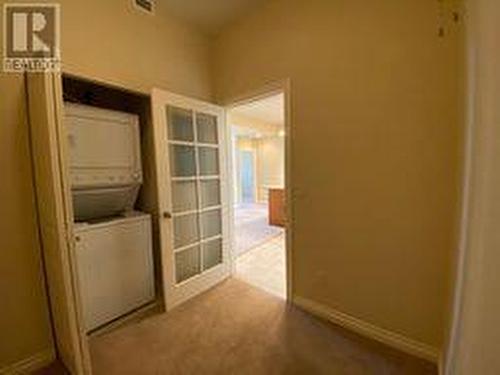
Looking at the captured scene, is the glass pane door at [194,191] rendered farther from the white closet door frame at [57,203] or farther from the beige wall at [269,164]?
the beige wall at [269,164]

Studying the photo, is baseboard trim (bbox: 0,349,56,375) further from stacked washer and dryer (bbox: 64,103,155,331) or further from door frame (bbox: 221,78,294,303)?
door frame (bbox: 221,78,294,303)

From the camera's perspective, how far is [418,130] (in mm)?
1597

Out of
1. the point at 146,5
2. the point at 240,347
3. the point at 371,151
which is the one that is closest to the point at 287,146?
the point at 371,151

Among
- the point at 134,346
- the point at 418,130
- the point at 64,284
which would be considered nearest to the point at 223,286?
the point at 134,346

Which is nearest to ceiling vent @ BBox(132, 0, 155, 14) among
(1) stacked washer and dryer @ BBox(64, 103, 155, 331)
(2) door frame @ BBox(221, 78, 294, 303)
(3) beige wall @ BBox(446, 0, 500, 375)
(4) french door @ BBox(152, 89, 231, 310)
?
(4) french door @ BBox(152, 89, 231, 310)

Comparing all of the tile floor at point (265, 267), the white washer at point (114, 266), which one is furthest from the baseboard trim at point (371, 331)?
the white washer at point (114, 266)

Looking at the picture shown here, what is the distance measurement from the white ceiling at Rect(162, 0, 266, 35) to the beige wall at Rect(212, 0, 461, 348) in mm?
197

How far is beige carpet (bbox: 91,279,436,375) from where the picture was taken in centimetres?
160

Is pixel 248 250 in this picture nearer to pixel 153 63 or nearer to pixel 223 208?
pixel 223 208

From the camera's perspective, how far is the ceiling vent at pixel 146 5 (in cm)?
214

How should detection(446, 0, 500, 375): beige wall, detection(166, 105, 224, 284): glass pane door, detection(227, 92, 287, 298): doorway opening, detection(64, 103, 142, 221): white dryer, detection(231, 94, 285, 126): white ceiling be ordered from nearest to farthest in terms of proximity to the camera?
detection(446, 0, 500, 375): beige wall → detection(64, 103, 142, 221): white dryer → detection(166, 105, 224, 284): glass pane door → detection(227, 92, 287, 298): doorway opening → detection(231, 94, 285, 126): white ceiling

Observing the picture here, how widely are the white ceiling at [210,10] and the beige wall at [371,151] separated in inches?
7.8

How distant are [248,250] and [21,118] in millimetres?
2958

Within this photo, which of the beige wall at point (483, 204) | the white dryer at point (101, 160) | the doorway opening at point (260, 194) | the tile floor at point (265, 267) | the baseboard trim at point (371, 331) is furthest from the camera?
the doorway opening at point (260, 194)
